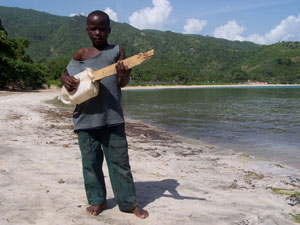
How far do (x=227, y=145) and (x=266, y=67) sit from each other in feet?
553

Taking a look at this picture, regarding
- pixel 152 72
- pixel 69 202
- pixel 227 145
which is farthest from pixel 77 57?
pixel 152 72

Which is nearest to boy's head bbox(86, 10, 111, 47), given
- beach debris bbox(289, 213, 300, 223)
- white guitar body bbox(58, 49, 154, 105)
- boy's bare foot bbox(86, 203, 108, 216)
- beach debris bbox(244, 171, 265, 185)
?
white guitar body bbox(58, 49, 154, 105)

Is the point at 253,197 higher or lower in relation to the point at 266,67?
lower

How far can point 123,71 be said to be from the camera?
2838 mm

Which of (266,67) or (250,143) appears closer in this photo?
(250,143)

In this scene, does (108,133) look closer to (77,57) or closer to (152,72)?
(77,57)

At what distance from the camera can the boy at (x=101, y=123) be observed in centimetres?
297

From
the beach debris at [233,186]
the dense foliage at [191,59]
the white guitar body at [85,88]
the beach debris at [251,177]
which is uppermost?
the dense foliage at [191,59]

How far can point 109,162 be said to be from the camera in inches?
123

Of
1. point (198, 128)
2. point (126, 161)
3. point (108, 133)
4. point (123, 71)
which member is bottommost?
point (198, 128)

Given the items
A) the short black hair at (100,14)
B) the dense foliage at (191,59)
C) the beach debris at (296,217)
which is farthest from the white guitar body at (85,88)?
the dense foliage at (191,59)

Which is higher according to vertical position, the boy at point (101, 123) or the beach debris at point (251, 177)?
the boy at point (101, 123)

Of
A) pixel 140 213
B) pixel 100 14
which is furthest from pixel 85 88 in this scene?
pixel 140 213

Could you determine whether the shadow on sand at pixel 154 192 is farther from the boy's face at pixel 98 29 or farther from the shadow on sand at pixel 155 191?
the boy's face at pixel 98 29
